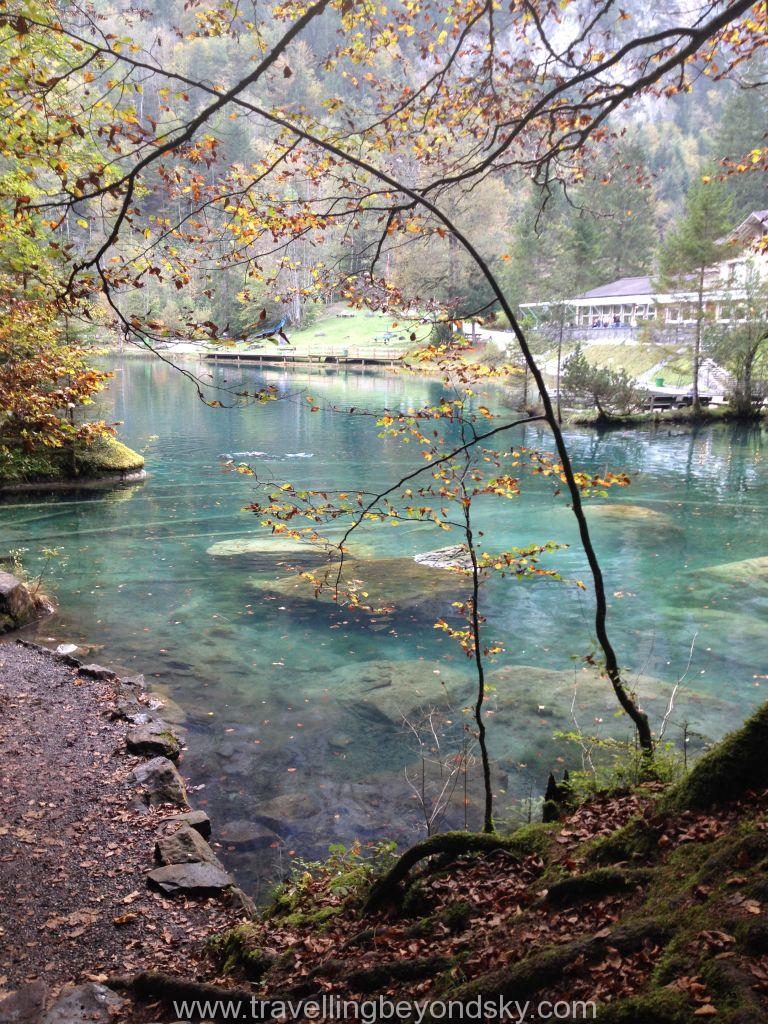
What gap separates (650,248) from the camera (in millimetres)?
61938

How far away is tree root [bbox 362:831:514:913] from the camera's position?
439 cm

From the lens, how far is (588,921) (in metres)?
3.16

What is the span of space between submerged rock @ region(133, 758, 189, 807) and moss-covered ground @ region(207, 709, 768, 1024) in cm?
236

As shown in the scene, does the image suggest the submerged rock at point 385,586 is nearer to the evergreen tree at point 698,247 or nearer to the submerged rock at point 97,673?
the submerged rock at point 97,673

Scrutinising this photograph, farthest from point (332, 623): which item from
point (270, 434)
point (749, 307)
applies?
point (749, 307)

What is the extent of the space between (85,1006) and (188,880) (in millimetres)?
1639

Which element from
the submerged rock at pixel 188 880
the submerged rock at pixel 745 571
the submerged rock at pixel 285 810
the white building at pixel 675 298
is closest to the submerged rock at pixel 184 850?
the submerged rock at pixel 188 880

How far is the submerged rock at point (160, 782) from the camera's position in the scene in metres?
7.03

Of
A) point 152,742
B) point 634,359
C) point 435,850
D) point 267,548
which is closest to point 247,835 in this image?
point 152,742

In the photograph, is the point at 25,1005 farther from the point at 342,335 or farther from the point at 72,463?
the point at 342,335

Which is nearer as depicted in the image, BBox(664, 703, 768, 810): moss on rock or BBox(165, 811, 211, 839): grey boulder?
BBox(664, 703, 768, 810): moss on rock

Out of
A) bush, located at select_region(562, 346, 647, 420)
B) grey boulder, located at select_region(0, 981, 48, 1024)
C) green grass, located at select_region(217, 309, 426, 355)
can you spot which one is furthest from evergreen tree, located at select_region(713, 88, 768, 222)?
grey boulder, located at select_region(0, 981, 48, 1024)

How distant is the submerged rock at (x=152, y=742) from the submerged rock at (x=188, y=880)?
225 centimetres

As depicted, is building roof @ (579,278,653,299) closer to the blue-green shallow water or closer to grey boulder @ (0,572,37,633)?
the blue-green shallow water
